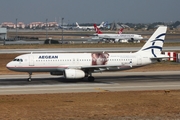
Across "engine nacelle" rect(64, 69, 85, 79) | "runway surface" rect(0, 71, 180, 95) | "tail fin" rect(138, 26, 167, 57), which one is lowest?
"runway surface" rect(0, 71, 180, 95)

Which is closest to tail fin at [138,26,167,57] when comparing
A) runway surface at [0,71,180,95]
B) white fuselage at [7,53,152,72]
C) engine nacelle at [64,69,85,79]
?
white fuselage at [7,53,152,72]

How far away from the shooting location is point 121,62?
161ft

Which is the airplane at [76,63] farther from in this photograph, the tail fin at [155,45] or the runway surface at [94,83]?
the runway surface at [94,83]

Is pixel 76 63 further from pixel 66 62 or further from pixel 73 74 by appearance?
pixel 73 74

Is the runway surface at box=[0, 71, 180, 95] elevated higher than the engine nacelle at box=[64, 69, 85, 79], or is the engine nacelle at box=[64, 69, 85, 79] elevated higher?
the engine nacelle at box=[64, 69, 85, 79]

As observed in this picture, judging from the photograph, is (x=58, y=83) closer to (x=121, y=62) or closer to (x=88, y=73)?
(x=88, y=73)

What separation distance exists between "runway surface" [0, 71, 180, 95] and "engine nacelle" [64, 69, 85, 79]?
2.43ft

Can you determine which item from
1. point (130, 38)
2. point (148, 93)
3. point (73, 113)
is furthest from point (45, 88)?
point (130, 38)

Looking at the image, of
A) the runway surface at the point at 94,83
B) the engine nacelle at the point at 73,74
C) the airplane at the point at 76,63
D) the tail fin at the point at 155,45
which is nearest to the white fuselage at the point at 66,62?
the airplane at the point at 76,63

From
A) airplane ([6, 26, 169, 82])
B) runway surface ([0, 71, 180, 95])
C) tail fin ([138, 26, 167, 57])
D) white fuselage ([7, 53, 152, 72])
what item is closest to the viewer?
runway surface ([0, 71, 180, 95])

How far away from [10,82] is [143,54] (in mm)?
17114

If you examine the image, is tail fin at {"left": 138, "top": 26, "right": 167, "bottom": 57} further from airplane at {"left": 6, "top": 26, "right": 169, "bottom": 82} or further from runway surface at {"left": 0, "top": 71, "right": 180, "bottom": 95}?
runway surface at {"left": 0, "top": 71, "right": 180, "bottom": 95}

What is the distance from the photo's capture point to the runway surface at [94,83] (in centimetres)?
4075

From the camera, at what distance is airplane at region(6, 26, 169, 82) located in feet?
153
